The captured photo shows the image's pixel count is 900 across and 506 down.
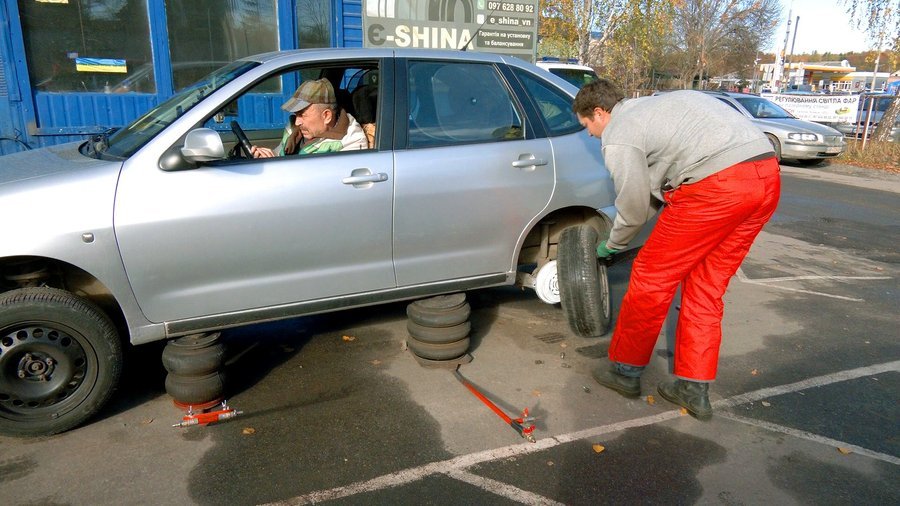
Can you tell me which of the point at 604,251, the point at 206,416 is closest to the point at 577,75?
the point at 604,251

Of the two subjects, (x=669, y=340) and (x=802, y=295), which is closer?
(x=669, y=340)

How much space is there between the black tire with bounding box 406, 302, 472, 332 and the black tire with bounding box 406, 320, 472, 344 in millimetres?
33

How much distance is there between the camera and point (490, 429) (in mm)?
3375

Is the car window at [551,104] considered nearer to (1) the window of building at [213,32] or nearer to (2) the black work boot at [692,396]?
(2) the black work boot at [692,396]

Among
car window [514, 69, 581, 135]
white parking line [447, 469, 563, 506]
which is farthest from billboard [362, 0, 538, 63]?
white parking line [447, 469, 563, 506]

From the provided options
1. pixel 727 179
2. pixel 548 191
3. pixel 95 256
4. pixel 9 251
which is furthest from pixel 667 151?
pixel 9 251

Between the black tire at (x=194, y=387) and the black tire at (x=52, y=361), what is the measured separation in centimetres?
28

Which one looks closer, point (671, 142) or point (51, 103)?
point (671, 142)

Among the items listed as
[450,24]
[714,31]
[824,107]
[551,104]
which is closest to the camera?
[551,104]

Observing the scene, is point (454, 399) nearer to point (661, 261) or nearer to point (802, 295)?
point (661, 261)

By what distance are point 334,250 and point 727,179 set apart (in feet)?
6.96

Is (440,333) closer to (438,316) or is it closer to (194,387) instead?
(438,316)

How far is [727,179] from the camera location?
10.4 feet

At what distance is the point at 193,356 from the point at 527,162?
2.27 metres
